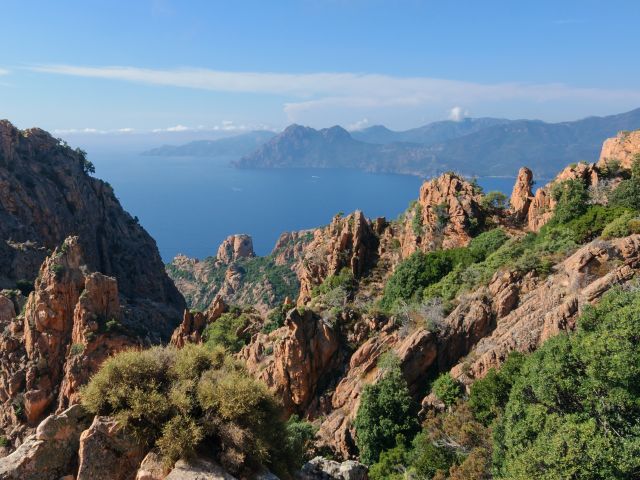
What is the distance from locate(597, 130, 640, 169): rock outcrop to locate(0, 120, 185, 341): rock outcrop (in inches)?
1770

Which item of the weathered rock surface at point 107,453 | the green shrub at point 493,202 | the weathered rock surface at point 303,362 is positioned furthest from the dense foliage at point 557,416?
the green shrub at point 493,202

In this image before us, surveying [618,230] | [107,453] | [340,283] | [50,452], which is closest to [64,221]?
[340,283]

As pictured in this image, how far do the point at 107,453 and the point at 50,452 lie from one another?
4.72 ft

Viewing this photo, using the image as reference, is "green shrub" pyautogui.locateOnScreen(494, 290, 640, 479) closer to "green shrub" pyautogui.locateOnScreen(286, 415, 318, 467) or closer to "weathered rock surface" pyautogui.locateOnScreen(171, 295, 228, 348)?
"green shrub" pyautogui.locateOnScreen(286, 415, 318, 467)

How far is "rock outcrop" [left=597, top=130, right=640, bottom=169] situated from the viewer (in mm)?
37688

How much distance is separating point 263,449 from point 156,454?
2463mm

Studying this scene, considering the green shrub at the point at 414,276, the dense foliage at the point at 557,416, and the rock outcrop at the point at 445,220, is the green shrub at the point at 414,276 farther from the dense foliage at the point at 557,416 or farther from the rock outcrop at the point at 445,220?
the dense foliage at the point at 557,416

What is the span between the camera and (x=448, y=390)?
20.1m

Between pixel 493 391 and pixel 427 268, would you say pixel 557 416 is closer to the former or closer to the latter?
pixel 493 391

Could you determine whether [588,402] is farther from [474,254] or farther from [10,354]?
[10,354]

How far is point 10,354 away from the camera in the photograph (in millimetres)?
35344

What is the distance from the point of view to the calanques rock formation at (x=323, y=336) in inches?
447

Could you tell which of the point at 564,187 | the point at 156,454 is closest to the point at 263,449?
the point at 156,454

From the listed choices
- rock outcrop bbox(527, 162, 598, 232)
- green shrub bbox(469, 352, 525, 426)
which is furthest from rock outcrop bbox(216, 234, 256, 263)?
green shrub bbox(469, 352, 525, 426)
